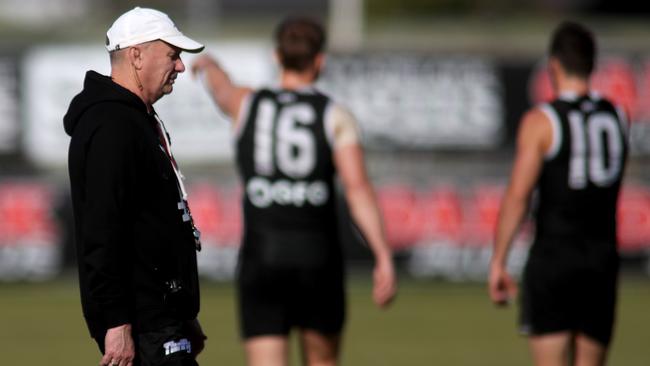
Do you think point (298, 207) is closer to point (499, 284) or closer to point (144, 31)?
point (499, 284)

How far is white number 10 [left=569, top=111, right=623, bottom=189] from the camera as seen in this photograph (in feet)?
25.0

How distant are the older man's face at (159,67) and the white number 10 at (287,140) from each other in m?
2.46

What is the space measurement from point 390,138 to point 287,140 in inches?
379

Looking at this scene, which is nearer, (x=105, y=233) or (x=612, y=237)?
(x=105, y=233)

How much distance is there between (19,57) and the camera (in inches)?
671

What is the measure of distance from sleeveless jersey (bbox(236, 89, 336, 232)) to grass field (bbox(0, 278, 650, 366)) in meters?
4.25

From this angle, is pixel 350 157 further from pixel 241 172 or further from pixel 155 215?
pixel 155 215

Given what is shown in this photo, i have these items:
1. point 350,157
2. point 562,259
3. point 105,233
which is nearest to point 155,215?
point 105,233

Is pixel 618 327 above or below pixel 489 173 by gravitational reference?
below

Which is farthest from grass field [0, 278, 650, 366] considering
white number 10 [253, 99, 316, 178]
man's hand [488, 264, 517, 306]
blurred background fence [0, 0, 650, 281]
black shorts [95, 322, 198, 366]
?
black shorts [95, 322, 198, 366]

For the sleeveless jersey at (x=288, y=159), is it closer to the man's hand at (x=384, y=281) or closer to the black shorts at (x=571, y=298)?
the man's hand at (x=384, y=281)

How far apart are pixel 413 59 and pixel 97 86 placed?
40.7 feet

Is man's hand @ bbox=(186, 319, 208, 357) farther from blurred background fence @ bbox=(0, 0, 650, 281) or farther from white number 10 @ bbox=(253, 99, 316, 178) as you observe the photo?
blurred background fence @ bbox=(0, 0, 650, 281)

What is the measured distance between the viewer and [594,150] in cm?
764
